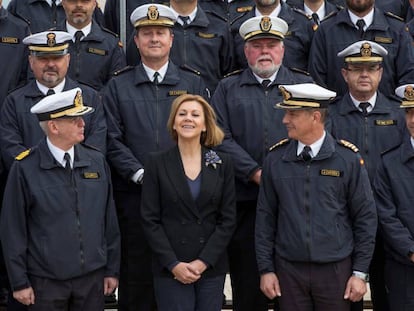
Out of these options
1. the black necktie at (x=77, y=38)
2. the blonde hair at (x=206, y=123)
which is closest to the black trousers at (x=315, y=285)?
the blonde hair at (x=206, y=123)

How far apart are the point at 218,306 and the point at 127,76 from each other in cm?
214

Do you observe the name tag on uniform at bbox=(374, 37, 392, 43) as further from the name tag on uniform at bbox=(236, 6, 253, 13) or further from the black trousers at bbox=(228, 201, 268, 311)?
the black trousers at bbox=(228, 201, 268, 311)

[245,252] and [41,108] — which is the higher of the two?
[41,108]

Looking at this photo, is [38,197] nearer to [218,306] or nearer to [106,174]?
[106,174]

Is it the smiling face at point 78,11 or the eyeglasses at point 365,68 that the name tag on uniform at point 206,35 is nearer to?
the smiling face at point 78,11

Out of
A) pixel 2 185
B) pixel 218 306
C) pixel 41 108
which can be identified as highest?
pixel 41 108

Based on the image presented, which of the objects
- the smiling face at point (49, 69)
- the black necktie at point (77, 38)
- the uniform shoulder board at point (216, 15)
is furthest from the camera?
the uniform shoulder board at point (216, 15)

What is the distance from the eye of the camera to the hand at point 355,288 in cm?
618

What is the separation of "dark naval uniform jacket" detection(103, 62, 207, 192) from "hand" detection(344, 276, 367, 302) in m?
1.87

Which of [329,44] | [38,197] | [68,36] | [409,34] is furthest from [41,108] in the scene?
[409,34]

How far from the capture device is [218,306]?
6.33m

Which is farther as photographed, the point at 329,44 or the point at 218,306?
the point at 329,44

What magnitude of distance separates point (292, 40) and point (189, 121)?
2.39 m

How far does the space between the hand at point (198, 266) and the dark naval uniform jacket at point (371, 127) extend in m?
1.70
